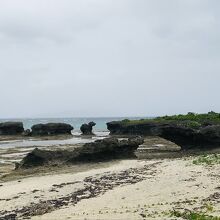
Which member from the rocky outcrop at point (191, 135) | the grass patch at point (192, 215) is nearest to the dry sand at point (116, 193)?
the grass patch at point (192, 215)

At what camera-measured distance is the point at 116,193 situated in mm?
23516

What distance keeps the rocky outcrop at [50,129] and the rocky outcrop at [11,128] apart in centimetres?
712

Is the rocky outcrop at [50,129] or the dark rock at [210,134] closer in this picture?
the dark rock at [210,134]

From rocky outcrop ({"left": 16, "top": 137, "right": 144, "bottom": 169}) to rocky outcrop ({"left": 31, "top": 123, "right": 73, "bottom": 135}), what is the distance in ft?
208

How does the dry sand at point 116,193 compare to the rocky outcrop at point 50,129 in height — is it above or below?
below

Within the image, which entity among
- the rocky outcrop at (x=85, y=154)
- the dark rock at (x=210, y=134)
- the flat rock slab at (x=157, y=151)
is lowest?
the flat rock slab at (x=157, y=151)

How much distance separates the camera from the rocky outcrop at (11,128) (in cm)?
10944

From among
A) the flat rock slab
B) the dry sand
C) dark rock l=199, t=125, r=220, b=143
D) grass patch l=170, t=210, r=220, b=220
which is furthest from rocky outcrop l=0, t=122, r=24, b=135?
grass patch l=170, t=210, r=220, b=220

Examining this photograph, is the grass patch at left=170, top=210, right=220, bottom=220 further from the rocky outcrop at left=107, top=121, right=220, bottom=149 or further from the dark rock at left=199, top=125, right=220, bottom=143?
the rocky outcrop at left=107, top=121, right=220, bottom=149

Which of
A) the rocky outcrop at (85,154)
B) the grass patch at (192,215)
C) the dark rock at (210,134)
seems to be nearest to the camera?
the grass patch at (192,215)

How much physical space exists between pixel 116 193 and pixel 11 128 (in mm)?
89783

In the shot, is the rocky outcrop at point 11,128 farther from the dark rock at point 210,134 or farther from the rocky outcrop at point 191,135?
the dark rock at point 210,134

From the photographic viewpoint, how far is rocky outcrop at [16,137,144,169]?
37.6 metres

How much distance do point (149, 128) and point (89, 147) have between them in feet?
176
